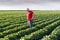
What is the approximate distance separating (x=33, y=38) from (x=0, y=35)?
2546mm

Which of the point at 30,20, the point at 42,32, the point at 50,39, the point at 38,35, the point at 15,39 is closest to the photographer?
the point at 50,39

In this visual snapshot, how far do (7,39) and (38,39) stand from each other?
2.51m

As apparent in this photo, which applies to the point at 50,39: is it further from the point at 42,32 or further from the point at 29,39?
the point at 42,32

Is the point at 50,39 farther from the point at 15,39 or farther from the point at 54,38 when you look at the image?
the point at 15,39

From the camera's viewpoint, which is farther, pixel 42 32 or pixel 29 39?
pixel 42 32

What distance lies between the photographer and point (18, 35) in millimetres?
16859

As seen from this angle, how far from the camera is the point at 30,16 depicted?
21.9 m

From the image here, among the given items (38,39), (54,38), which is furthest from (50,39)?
(38,39)

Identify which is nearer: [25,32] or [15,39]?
[15,39]

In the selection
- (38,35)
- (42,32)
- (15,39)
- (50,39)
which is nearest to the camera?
(50,39)

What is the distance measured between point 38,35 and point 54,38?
1.83 meters

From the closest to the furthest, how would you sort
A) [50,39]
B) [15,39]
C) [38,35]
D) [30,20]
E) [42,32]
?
[50,39] → [15,39] → [38,35] → [42,32] → [30,20]

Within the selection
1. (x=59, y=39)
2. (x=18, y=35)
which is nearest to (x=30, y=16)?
(x=18, y=35)

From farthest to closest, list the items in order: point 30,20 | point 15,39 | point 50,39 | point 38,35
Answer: point 30,20
point 38,35
point 15,39
point 50,39
